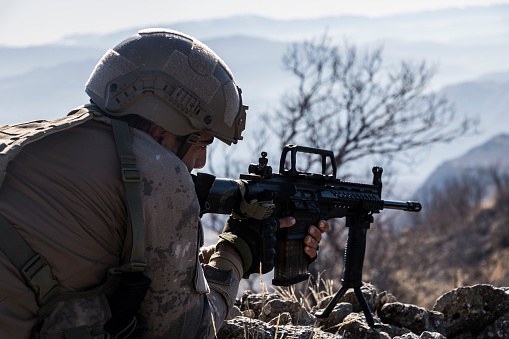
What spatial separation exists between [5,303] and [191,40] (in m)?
Result: 1.63

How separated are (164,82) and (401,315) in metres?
3.24

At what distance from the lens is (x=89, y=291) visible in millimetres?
2803

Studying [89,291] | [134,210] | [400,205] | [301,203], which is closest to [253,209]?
[301,203]

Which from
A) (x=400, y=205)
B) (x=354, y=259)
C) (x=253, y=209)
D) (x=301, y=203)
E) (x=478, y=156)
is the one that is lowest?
(x=354, y=259)

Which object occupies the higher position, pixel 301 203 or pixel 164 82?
pixel 164 82

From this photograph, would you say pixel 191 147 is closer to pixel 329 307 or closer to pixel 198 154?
pixel 198 154

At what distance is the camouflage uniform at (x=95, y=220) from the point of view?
106 inches

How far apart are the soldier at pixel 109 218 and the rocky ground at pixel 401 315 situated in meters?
2.00

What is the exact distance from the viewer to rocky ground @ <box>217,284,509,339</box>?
5043 millimetres

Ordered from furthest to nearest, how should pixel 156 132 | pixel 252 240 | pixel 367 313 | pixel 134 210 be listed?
pixel 367 313, pixel 252 240, pixel 156 132, pixel 134 210

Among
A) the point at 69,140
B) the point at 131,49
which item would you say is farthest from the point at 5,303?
the point at 131,49

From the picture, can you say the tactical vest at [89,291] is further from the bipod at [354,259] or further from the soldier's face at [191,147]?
the bipod at [354,259]

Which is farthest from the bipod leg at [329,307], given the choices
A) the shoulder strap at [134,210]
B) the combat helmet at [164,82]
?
the shoulder strap at [134,210]

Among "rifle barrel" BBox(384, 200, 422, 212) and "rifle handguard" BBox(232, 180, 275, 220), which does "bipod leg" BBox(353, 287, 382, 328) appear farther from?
"rifle handguard" BBox(232, 180, 275, 220)
